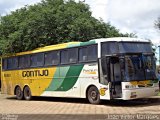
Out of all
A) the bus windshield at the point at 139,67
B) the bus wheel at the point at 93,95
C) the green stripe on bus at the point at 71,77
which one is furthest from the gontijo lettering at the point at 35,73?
the bus windshield at the point at 139,67

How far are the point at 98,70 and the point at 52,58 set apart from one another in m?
4.61

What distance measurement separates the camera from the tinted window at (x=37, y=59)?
78.5 ft

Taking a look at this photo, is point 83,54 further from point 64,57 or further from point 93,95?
point 93,95

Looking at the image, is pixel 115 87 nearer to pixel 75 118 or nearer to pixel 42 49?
pixel 75 118

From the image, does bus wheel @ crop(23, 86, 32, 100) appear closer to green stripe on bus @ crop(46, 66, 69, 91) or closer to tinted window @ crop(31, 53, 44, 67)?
tinted window @ crop(31, 53, 44, 67)

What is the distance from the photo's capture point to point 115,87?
1852 centimetres

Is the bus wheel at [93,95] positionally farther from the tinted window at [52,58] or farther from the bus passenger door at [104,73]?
the tinted window at [52,58]

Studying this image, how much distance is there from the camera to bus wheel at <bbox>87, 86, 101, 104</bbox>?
19.3 meters

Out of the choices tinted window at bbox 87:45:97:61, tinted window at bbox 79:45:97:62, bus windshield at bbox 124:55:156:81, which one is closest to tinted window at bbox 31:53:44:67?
tinted window at bbox 79:45:97:62

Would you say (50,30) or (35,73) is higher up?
(50,30)

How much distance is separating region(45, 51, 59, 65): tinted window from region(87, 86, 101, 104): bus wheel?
3.41 metres

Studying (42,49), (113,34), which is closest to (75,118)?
(42,49)

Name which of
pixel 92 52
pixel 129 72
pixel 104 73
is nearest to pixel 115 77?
pixel 104 73

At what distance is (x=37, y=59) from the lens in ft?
80.1
